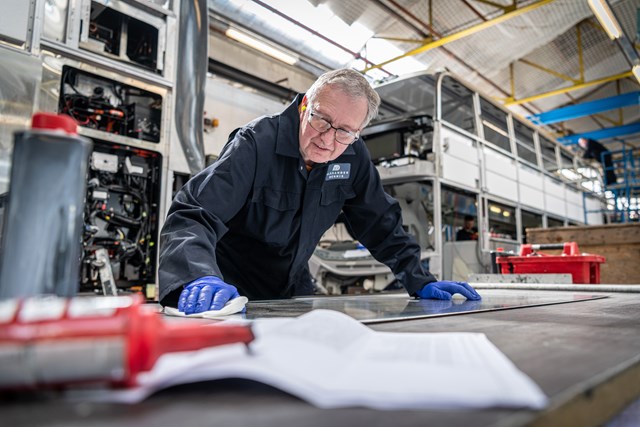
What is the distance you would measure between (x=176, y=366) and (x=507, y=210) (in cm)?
591

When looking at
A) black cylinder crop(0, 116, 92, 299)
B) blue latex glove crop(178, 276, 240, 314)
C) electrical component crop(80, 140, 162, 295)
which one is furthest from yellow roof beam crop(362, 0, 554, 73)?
black cylinder crop(0, 116, 92, 299)

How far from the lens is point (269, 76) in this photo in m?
7.26

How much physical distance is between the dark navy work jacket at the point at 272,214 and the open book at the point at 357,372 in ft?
2.23

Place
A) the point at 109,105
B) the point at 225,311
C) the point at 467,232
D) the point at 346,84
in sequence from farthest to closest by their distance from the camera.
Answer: the point at 467,232
the point at 109,105
the point at 346,84
the point at 225,311

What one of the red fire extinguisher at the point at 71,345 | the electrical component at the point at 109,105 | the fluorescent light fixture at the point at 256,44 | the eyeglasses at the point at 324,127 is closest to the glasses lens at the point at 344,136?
the eyeglasses at the point at 324,127

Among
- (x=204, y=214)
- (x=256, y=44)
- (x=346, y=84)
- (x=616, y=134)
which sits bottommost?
(x=204, y=214)

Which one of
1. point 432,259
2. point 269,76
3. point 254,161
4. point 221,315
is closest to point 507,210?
point 432,259

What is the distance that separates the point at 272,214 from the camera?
156 cm

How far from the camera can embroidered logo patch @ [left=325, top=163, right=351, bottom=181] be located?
1.67 meters

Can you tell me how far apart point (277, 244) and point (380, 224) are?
492 mm

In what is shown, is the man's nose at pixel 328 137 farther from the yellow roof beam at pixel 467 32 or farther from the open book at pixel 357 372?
the yellow roof beam at pixel 467 32

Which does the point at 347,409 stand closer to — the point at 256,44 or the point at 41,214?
the point at 41,214

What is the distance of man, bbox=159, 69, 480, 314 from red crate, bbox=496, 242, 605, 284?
5.21 ft

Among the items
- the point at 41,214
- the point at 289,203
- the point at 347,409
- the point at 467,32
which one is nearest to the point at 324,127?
the point at 289,203
